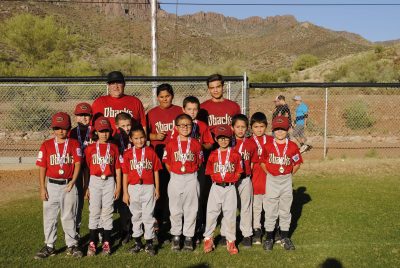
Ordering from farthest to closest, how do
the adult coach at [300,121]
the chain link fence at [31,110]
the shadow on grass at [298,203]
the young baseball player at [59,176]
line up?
the chain link fence at [31,110] < the adult coach at [300,121] < the shadow on grass at [298,203] < the young baseball player at [59,176]

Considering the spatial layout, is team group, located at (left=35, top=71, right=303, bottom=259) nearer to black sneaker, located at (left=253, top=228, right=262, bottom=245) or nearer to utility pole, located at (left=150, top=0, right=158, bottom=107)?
black sneaker, located at (left=253, top=228, right=262, bottom=245)

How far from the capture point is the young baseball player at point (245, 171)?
196 inches

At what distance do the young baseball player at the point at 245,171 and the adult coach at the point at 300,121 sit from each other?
6860 millimetres

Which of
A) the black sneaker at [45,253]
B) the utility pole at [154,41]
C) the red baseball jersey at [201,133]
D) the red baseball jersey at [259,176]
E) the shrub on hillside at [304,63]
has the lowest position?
the black sneaker at [45,253]

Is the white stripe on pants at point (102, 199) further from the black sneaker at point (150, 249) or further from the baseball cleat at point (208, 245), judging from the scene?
the baseball cleat at point (208, 245)

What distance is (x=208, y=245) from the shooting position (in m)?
4.92

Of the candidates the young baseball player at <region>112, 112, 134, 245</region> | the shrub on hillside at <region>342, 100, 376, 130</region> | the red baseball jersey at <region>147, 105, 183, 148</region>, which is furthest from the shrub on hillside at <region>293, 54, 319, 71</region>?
the young baseball player at <region>112, 112, 134, 245</region>

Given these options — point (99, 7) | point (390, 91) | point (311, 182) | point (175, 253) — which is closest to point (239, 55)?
point (99, 7)

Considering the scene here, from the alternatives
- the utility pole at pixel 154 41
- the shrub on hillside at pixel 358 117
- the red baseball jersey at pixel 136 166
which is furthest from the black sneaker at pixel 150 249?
the shrub on hillside at pixel 358 117

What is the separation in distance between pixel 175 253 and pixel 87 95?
1584 centimetres

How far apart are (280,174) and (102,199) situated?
7.09 feet

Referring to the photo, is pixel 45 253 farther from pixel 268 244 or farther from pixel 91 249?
pixel 268 244

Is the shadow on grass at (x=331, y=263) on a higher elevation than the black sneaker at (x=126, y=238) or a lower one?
lower

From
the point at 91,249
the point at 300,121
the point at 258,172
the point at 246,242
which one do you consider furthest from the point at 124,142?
the point at 300,121
